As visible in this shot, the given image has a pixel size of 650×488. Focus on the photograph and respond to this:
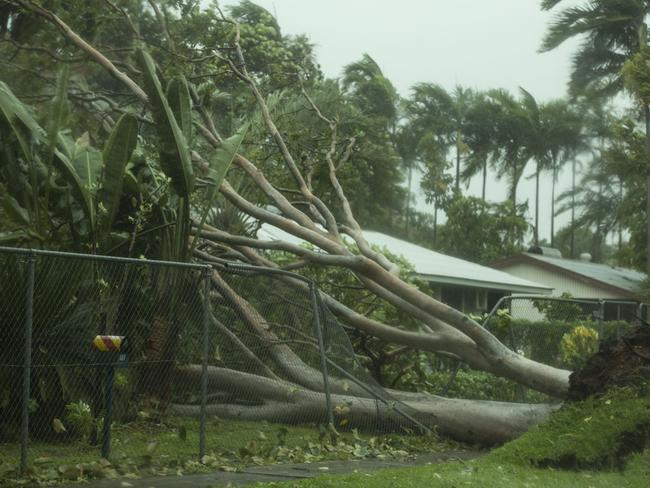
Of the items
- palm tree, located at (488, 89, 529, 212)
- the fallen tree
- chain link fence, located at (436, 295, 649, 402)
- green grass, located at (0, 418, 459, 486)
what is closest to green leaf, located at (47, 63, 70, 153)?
the fallen tree

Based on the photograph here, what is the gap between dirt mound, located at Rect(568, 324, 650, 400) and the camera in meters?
8.85

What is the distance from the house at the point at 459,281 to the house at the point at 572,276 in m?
5.34

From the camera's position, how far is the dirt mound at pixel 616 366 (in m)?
8.85

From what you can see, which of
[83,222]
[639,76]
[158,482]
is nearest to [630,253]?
[639,76]

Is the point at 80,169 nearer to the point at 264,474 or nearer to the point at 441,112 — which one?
the point at 264,474

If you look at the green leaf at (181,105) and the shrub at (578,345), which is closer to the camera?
the green leaf at (181,105)

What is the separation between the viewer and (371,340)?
13.0 m

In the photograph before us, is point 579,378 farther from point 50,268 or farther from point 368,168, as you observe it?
point 368,168

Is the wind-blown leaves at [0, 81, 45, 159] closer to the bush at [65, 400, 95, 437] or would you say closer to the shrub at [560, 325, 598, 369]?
the bush at [65, 400, 95, 437]

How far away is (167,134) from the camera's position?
937cm

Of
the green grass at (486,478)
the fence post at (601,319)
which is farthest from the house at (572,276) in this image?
the green grass at (486,478)

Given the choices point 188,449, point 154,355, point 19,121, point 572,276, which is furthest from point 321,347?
point 572,276

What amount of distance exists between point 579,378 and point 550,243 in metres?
47.8

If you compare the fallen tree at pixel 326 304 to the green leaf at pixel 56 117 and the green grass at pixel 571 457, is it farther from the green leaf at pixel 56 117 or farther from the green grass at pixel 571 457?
the green grass at pixel 571 457
